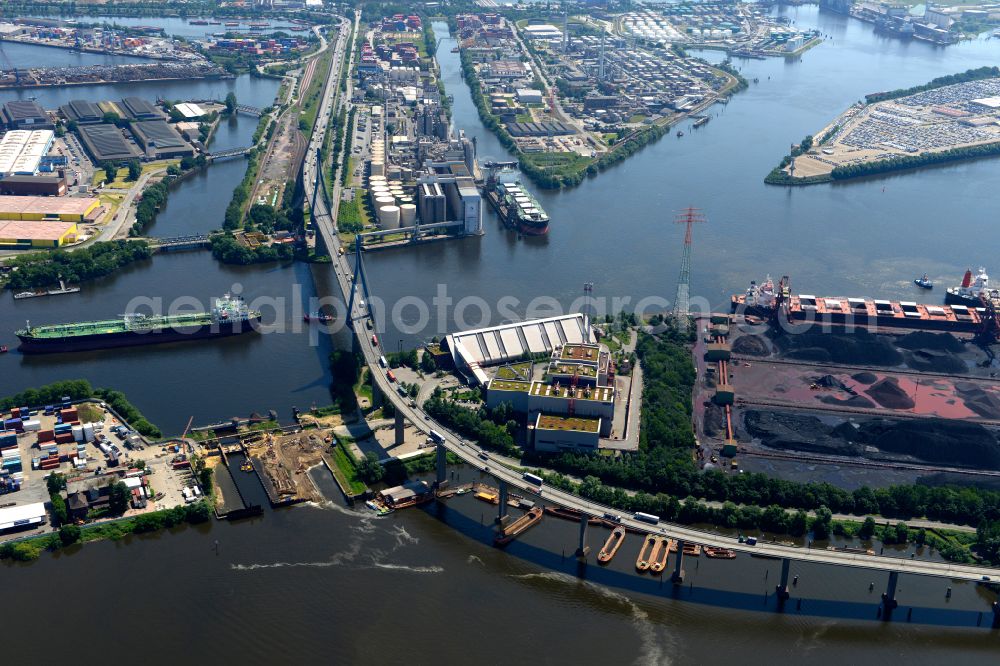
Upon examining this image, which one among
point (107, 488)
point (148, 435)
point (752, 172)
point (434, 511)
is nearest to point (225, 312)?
point (148, 435)

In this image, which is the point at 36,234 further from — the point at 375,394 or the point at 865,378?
the point at 865,378

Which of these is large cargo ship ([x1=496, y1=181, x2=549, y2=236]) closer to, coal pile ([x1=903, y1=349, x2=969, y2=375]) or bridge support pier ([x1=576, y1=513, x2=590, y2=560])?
coal pile ([x1=903, y1=349, x2=969, y2=375])

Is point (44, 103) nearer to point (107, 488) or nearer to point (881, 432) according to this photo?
point (107, 488)

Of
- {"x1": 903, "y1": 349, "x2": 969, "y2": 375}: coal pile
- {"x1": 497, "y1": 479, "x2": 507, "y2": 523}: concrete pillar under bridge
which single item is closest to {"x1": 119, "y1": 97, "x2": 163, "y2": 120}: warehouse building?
{"x1": 497, "y1": 479, "x2": 507, "y2": 523}: concrete pillar under bridge

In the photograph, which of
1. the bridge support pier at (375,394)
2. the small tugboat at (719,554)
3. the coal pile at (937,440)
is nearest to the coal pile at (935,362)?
the coal pile at (937,440)

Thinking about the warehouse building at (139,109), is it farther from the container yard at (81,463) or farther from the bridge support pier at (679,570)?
the bridge support pier at (679,570)

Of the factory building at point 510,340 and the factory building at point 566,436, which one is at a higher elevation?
the factory building at point 510,340
